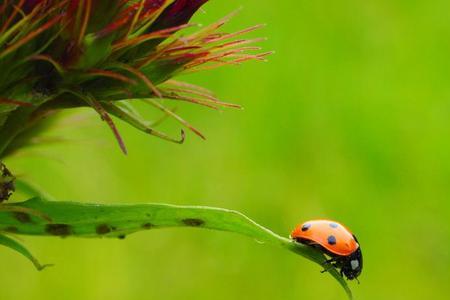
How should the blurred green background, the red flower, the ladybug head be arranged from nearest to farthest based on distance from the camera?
the red flower < the ladybug head < the blurred green background

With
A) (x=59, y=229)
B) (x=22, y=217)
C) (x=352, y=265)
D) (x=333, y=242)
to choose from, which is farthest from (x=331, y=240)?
(x=22, y=217)

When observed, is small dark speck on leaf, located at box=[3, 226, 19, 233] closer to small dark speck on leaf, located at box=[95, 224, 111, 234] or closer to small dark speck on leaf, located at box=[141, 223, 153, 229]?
small dark speck on leaf, located at box=[95, 224, 111, 234]

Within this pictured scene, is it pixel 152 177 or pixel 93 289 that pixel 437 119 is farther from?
pixel 93 289

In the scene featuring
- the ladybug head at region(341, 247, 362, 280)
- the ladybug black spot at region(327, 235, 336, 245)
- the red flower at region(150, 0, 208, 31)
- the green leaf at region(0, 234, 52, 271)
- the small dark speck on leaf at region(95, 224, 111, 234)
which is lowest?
the green leaf at region(0, 234, 52, 271)

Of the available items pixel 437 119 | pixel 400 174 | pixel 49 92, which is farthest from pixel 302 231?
pixel 437 119

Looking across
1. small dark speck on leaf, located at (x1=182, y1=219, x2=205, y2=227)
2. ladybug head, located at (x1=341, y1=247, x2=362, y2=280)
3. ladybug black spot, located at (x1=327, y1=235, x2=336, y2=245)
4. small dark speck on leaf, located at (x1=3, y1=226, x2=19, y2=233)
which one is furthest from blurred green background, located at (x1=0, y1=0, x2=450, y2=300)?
small dark speck on leaf, located at (x1=182, y1=219, x2=205, y2=227)

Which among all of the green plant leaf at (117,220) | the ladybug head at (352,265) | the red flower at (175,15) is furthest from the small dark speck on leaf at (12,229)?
the ladybug head at (352,265)

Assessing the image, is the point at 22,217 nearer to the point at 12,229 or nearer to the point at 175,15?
the point at 12,229

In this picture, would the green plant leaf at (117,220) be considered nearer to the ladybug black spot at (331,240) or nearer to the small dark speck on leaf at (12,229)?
the small dark speck on leaf at (12,229)
